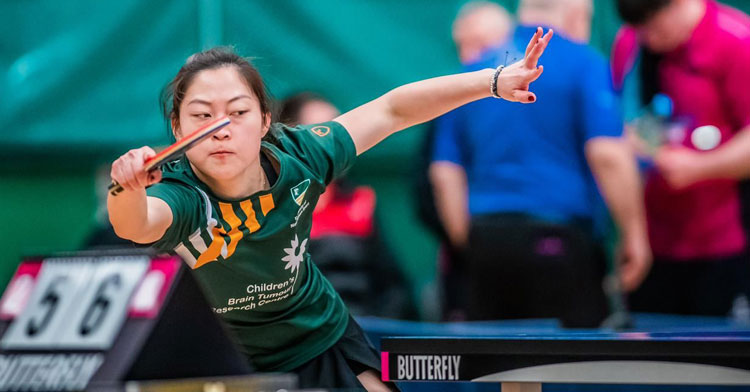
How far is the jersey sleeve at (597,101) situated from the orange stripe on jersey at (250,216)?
171cm

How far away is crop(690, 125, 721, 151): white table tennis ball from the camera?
377cm

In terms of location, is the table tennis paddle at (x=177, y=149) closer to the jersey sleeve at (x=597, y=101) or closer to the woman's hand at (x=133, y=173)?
the woman's hand at (x=133, y=173)

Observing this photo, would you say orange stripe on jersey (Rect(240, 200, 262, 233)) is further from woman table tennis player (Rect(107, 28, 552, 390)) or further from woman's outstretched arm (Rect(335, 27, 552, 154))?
woman's outstretched arm (Rect(335, 27, 552, 154))

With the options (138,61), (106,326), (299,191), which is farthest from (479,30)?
(106,326)

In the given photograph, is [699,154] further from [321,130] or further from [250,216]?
[250,216]

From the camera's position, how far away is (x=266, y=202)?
199 cm

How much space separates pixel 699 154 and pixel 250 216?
2.25m

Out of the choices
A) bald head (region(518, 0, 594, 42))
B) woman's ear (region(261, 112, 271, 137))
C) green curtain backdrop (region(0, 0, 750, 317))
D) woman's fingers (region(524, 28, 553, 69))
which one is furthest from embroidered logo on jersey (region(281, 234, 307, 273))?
green curtain backdrop (region(0, 0, 750, 317))

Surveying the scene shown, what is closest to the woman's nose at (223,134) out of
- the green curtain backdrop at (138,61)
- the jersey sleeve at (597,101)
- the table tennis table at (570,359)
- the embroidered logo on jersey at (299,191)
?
the embroidered logo on jersey at (299,191)

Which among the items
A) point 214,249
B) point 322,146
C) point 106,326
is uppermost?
point 322,146

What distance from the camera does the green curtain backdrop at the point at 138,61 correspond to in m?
5.08


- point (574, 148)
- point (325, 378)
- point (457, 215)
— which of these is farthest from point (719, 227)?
point (325, 378)

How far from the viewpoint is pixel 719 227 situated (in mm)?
3777

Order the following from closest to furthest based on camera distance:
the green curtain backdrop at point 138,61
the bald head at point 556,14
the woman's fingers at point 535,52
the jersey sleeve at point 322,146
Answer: the woman's fingers at point 535,52 < the jersey sleeve at point 322,146 < the bald head at point 556,14 < the green curtain backdrop at point 138,61
